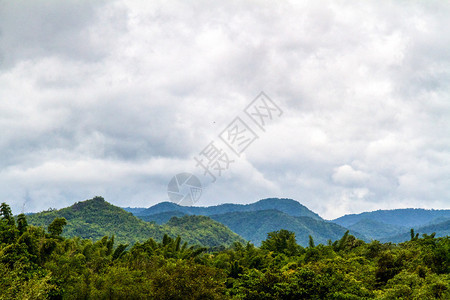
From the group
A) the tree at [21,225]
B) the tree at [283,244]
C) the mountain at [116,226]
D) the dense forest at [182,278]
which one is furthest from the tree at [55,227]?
the mountain at [116,226]

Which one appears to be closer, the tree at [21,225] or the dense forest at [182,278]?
the dense forest at [182,278]

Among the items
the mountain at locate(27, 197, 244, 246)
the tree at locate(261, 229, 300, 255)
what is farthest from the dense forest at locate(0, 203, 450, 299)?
the mountain at locate(27, 197, 244, 246)

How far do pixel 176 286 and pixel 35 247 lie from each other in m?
11.1

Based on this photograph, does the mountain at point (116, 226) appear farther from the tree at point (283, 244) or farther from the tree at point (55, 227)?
the tree at point (55, 227)

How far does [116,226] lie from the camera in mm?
102688

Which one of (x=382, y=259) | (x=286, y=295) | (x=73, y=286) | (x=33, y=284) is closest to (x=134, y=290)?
(x=73, y=286)

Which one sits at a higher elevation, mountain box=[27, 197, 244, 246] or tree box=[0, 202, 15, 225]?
mountain box=[27, 197, 244, 246]

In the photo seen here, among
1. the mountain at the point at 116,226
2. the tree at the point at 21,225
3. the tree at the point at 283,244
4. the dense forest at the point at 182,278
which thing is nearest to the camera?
the dense forest at the point at 182,278

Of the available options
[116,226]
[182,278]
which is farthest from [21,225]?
[116,226]

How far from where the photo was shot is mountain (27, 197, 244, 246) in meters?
95.8

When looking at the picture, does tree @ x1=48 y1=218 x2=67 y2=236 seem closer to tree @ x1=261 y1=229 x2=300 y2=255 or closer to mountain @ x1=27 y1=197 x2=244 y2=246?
tree @ x1=261 y1=229 x2=300 y2=255

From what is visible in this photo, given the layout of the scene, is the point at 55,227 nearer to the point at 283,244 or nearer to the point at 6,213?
the point at 6,213

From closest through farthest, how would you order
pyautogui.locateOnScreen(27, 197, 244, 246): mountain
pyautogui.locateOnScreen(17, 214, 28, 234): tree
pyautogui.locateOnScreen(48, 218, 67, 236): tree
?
pyautogui.locateOnScreen(17, 214, 28, 234): tree < pyautogui.locateOnScreen(48, 218, 67, 236): tree < pyautogui.locateOnScreen(27, 197, 244, 246): mountain

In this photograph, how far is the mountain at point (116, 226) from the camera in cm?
9579
